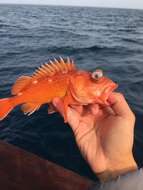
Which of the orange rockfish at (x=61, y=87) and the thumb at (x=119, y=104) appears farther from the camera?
the thumb at (x=119, y=104)

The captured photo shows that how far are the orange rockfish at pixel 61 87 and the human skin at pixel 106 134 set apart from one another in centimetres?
13

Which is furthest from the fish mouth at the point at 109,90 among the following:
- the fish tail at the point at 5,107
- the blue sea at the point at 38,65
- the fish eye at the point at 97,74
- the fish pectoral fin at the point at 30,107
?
the blue sea at the point at 38,65

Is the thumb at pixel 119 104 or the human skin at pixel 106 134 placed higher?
the thumb at pixel 119 104

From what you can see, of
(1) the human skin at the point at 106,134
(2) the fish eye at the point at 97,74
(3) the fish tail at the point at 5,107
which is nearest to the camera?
(2) the fish eye at the point at 97,74

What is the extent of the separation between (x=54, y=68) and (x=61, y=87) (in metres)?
0.27

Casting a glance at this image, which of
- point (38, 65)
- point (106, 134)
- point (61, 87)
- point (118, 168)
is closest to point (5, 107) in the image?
point (61, 87)

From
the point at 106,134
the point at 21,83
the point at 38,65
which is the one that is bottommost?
the point at 38,65

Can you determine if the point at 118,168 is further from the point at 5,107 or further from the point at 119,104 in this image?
the point at 5,107

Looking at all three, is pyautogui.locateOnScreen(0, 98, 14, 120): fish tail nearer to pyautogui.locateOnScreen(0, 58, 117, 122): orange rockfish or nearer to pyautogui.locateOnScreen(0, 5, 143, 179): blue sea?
pyautogui.locateOnScreen(0, 58, 117, 122): orange rockfish

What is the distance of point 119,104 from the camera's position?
349 cm

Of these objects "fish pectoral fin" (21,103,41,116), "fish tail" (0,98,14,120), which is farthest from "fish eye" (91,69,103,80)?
"fish tail" (0,98,14,120)

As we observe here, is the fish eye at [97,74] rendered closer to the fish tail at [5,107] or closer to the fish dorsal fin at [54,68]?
the fish dorsal fin at [54,68]

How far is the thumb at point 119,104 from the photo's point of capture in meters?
3.48

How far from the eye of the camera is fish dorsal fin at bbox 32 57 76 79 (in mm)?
3449
